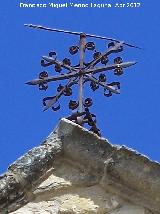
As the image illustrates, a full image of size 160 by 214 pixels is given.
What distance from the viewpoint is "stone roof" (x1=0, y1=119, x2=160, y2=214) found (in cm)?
457

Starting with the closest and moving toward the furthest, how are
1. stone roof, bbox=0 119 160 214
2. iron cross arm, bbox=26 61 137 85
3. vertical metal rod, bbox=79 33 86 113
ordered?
stone roof, bbox=0 119 160 214 < vertical metal rod, bbox=79 33 86 113 < iron cross arm, bbox=26 61 137 85

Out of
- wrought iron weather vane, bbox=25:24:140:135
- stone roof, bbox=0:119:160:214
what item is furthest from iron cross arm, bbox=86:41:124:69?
stone roof, bbox=0:119:160:214

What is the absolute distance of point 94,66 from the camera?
620cm

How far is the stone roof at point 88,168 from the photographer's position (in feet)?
15.0

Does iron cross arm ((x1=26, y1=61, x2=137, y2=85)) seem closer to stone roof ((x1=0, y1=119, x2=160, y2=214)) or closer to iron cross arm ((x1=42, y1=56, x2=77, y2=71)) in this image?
iron cross arm ((x1=42, y1=56, x2=77, y2=71))

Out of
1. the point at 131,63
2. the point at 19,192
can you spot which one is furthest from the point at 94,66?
the point at 19,192

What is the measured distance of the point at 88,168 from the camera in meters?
4.80

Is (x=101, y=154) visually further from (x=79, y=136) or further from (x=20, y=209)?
(x=20, y=209)

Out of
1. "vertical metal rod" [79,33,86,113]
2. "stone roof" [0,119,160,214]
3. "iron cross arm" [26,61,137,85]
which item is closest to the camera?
"stone roof" [0,119,160,214]

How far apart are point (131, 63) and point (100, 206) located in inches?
83.2

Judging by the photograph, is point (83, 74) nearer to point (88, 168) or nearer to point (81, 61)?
point (81, 61)

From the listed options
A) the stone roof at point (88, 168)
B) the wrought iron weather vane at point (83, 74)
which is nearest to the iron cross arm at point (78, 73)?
the wrought iron weather vane at point (83, 74)

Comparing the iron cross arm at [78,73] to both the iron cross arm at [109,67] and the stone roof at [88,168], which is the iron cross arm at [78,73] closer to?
the iron cross arm at [109,67]

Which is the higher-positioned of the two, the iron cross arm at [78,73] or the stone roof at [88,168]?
the iron cross arm at [78,73]
